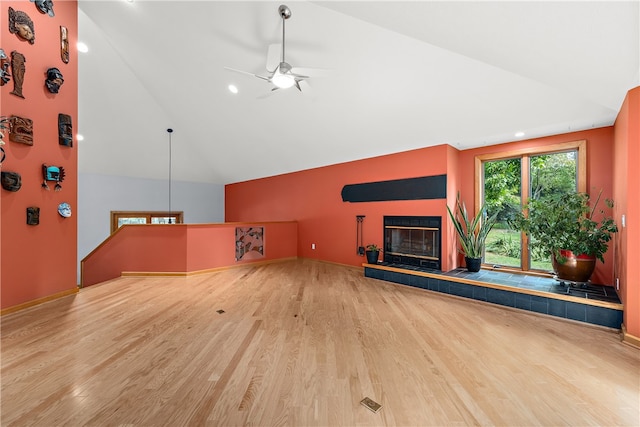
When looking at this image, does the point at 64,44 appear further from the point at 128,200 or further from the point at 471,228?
the point at 471,228

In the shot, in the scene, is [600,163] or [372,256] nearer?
[600,163]

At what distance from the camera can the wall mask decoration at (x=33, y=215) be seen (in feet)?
9.93

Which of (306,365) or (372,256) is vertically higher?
(372,256)

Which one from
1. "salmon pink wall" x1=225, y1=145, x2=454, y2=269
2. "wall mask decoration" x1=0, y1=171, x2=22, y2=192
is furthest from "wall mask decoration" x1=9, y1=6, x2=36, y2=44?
"salmon pink wall" x1=225, y1=145, x2=454, y2=269

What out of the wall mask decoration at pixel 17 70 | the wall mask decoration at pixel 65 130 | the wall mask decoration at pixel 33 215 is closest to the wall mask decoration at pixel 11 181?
the wall mask decoration at pixel 33 215

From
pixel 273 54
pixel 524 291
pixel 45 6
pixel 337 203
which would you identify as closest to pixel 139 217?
pixel 45 6

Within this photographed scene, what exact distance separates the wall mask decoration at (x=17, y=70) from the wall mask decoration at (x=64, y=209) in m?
1.31

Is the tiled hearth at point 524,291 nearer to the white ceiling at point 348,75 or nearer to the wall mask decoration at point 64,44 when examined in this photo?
the white ceiling at point 348,75

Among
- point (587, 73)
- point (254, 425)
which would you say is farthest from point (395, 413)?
point (587, 73)

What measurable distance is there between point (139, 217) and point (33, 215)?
522cm

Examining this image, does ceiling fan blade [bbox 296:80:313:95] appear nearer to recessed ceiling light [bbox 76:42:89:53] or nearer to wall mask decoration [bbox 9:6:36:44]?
wall mask decoration [bbox 9:6:36:44]

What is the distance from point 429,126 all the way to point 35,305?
5.84 m

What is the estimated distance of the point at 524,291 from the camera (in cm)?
322

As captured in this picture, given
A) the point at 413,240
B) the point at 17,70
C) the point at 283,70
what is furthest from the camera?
the point at 413,240
